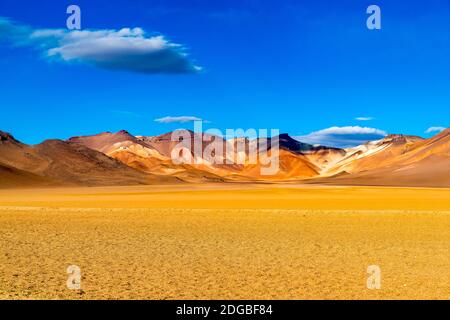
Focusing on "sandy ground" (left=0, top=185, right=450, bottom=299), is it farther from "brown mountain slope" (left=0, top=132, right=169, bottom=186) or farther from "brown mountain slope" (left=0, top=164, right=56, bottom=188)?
"brown mountain slope" (left=0, top=132, right=169, bottom=186)

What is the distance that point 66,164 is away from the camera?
16062 cm

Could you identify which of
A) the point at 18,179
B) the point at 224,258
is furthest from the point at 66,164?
the point at 224,258

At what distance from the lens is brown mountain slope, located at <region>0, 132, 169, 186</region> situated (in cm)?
14825

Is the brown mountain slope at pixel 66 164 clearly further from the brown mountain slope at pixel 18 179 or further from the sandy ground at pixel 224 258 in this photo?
the sandy ground at pixel 224 258

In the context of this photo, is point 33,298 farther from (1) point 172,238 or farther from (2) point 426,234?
(2) point 426,234

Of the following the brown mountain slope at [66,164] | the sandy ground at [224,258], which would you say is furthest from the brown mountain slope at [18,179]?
the sandy ground at [224,258]

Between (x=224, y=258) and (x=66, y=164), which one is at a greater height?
(x=66, y=164)

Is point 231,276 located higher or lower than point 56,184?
lower

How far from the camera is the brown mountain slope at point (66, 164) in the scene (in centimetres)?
14825

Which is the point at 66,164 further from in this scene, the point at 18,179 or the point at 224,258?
the point at 224,258

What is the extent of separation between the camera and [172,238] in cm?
2288
